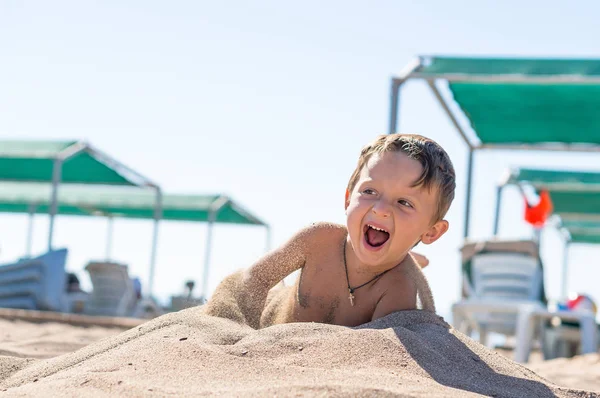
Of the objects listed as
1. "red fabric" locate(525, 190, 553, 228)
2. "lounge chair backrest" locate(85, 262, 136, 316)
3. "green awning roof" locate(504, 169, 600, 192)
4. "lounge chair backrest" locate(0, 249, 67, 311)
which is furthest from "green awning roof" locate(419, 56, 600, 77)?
"lounge chair backrest" locate(85, 262, 136, 316)

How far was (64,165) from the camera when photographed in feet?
41.6

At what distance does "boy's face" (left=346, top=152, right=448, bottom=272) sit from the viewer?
2.32m

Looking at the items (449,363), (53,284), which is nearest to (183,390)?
(449,363)

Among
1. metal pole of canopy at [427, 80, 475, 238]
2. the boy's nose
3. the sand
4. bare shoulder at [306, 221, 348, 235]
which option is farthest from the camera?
metal pole of canopy at [427, 80, 475, 238]

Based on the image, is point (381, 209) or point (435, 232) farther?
point (435, 232)

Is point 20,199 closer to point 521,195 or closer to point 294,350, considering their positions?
point 521,195

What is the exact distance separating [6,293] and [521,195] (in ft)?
25.9

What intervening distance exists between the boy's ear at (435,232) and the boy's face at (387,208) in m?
0.04

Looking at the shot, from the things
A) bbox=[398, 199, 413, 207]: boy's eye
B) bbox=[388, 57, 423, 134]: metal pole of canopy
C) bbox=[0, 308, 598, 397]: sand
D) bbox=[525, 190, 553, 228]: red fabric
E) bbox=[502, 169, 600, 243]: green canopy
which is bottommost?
bbox=[0, 308, 598, 397]: sand

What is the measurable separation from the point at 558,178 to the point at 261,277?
10.1 m

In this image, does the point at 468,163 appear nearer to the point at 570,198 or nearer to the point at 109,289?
the point at 570,198

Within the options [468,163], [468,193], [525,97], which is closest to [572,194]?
[468,163]

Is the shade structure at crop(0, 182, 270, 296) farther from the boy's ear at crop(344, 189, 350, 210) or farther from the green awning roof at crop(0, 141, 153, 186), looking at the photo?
the boy's ear at crop(344, 189, 350, 210)

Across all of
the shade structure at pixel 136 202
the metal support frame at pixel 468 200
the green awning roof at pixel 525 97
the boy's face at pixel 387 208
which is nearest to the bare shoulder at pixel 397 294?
the boy's face at pixel 387 208
